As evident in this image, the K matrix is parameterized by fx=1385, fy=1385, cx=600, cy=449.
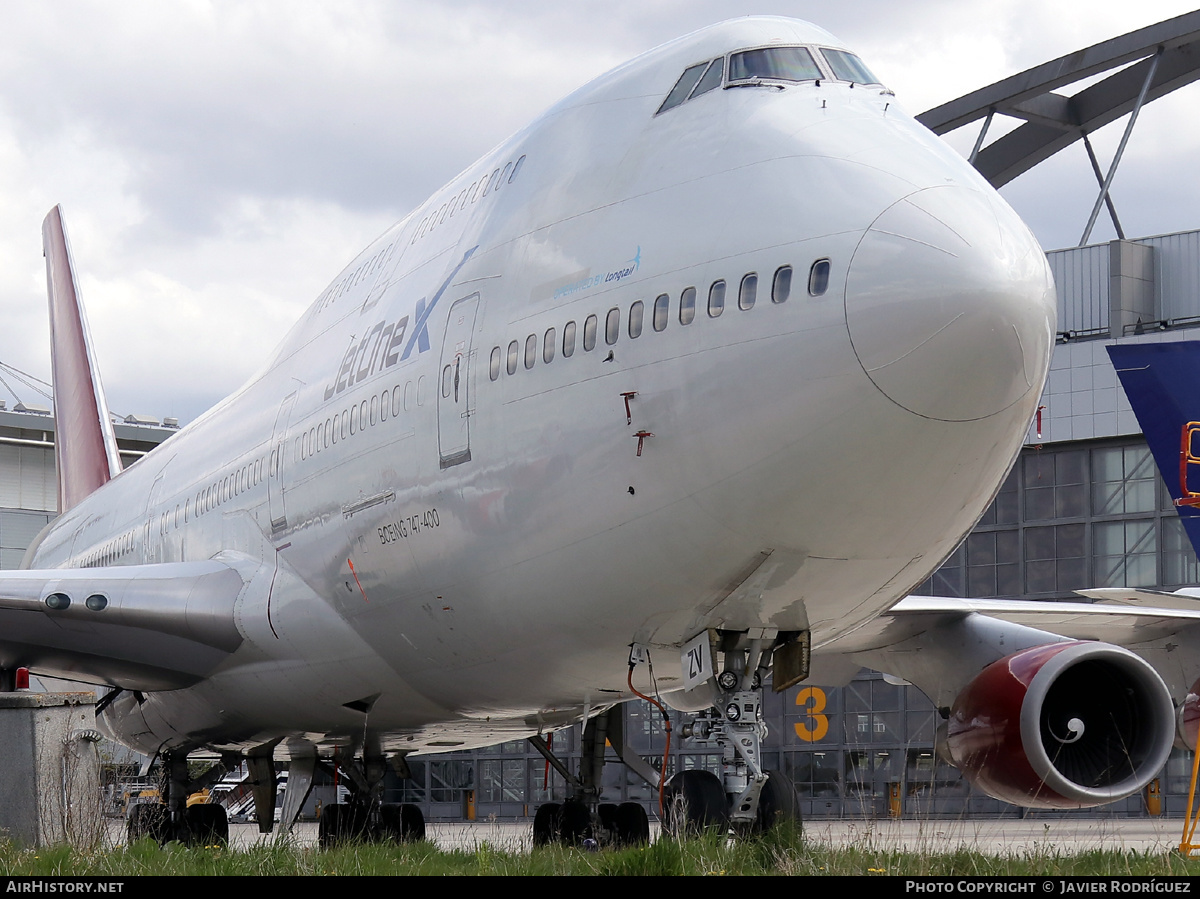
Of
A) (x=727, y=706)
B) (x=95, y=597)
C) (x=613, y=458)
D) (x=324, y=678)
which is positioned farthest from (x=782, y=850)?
(x=95, y=597)

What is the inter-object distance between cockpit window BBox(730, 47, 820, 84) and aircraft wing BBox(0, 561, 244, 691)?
18.2ft

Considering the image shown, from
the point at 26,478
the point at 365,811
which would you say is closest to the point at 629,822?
the point at 365,811

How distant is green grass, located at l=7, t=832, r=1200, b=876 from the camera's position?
17.8ft

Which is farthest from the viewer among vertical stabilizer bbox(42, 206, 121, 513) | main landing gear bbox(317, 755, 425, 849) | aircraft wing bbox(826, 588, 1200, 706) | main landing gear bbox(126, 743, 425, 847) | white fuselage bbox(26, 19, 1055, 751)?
vertical stabilizer bbox(42, 206, 121, 513)

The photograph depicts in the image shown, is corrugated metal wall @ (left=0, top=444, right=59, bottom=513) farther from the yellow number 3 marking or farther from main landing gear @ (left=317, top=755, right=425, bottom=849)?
main landing gear @ (left=317, top=755, right=425, bottom=849)

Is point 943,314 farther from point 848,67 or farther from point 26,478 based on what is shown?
point 26,478

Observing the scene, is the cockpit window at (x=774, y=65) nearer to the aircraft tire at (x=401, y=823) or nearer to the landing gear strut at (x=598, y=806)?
the landing gear strut at (x=598, y=806)

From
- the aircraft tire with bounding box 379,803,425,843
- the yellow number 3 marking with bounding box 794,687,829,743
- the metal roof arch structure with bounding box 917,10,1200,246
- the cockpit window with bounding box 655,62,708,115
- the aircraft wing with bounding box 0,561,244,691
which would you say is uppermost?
the metal roof arch structure with bounding box 917,10,1200,246

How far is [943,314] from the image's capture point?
17.6 feet

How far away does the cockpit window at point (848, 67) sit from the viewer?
23.1 feet

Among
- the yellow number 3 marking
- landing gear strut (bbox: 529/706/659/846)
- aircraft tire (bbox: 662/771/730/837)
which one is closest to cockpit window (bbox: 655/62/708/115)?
aircraft tire (bbox: 662/771/730/837)

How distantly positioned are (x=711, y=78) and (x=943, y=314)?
2.32m

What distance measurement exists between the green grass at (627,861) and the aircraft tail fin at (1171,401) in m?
6.03

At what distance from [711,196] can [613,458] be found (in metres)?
1.28
